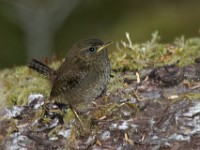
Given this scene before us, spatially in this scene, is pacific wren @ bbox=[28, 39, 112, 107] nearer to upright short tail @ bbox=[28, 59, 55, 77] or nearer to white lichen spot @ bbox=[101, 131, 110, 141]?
upright short tail @ bbox=[28, 59, 55, 77]

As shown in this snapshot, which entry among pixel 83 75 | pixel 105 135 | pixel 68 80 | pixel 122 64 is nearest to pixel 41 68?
pixel 68 80

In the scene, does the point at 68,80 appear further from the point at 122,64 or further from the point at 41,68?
the point at 122,64

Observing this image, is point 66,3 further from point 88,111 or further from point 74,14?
point 88,111

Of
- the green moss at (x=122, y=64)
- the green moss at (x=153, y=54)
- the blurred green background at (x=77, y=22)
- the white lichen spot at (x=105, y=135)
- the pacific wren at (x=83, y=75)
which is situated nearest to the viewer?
the white lichen spot at (x=105, y=135)

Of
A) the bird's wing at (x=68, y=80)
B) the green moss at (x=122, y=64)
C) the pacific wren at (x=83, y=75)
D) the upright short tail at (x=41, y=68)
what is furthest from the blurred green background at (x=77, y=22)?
the bird's wing at (x=68, y=80)

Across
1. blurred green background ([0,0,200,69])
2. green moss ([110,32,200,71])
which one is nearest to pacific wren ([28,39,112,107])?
green moss ([110,32,200,71])

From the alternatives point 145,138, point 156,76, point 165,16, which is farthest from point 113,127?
point 165,16

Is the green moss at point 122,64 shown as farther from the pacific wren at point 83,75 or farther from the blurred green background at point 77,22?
the blurred green background at point 77,22
